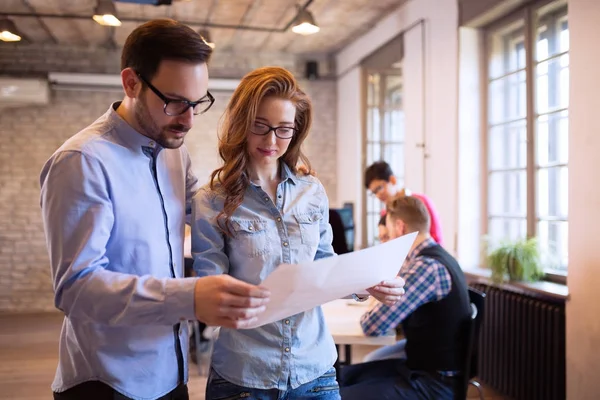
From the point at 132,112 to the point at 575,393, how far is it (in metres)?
2.99

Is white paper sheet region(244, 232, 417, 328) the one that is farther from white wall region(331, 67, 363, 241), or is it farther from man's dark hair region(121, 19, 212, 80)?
white wall region(331, 67, 363, 241)

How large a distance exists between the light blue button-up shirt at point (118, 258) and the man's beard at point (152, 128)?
0.08 feet

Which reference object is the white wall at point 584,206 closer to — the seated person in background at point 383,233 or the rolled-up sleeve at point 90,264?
the seated person in background at point 383,233

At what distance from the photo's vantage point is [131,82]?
1.27m

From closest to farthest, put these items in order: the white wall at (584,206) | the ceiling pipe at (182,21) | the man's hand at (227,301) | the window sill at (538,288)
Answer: the man's hand at (227,301)
the white wall at (584,206)
the window sill at (538,288)
the ceiling pipe at (182,21)

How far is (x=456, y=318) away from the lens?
2.36m

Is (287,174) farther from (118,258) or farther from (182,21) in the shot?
(182,21)

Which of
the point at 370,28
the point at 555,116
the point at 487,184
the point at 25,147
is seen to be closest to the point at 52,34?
the point at 25,147

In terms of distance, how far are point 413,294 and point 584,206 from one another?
4.80ft

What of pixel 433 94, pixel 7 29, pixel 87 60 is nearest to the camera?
pixel 433 94

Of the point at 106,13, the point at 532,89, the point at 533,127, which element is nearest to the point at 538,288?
the point at 533,127

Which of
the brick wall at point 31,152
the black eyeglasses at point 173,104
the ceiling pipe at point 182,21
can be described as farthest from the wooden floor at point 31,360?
the ceiling pipe at point 182,21

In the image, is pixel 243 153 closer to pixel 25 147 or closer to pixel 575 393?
pixel 575 393

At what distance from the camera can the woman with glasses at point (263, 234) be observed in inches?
53.1
